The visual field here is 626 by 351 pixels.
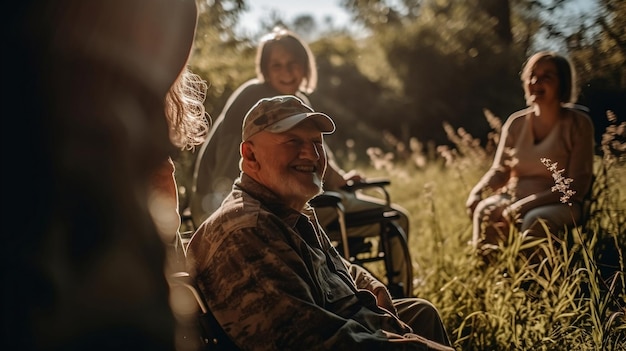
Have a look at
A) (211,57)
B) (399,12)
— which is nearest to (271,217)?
(211,57)

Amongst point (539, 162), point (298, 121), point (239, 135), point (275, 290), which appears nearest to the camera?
point (275, 290)

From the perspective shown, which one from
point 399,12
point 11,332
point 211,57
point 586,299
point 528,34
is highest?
point 399,12

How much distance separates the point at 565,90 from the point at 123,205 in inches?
103

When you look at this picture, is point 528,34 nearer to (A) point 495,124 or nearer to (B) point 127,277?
(A) point 495,124

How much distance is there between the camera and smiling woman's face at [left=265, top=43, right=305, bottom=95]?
3664mm

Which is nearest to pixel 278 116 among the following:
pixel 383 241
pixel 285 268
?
pixel 285 268

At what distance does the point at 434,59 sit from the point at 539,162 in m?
6.68

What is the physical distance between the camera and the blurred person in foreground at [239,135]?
3.48m

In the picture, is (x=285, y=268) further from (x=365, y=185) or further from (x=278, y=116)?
(x=365, y=185)

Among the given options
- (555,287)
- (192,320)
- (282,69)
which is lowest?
(555,287)

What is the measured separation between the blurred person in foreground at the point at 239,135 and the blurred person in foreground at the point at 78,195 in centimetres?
Answer: 231

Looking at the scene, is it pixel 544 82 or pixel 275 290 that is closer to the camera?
pixel 275 290

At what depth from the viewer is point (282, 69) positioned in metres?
3.66

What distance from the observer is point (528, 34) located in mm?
3254
